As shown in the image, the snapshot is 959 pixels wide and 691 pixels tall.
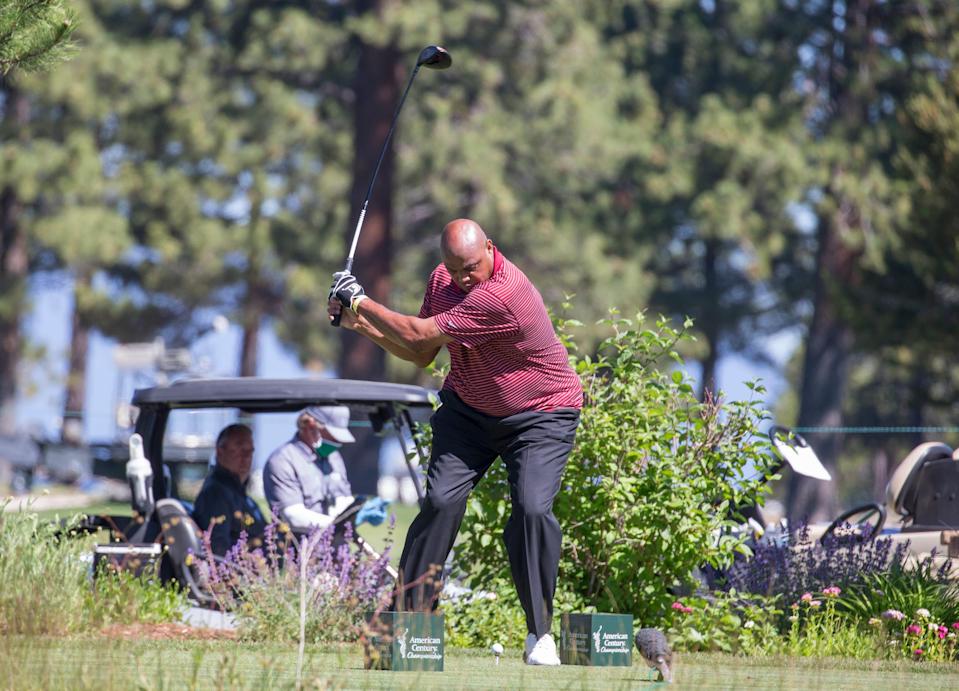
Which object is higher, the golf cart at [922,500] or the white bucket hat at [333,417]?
the white bucket hat at [333,417]

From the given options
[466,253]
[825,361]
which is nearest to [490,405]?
[466,253]

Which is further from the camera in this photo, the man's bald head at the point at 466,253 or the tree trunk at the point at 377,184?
the tree trunk at the point at 377,184

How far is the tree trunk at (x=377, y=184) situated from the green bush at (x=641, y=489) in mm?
19078

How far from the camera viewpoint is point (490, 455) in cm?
682

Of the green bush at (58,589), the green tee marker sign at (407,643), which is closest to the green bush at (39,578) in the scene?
the green bush at (58,589)

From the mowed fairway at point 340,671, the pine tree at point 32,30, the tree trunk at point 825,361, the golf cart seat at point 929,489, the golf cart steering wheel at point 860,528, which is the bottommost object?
the mowed fairway at point 340,671

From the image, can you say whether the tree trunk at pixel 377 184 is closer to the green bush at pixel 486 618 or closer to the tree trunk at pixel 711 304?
the tree trunk at pixel 711 304

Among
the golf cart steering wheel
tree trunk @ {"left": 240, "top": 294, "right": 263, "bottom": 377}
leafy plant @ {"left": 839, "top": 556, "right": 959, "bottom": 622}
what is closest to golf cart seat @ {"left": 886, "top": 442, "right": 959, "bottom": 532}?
the golf cart steering wheel

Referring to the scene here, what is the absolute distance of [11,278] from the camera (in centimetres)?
3266

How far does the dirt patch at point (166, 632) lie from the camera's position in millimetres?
7215

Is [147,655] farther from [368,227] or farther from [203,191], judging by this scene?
[203,191]

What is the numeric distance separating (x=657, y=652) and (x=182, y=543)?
12.9ft

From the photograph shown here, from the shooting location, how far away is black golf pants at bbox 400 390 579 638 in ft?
21.5

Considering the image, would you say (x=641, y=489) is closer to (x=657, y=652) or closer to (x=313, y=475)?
(x=657, y=652)
